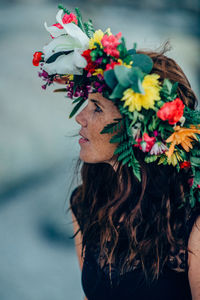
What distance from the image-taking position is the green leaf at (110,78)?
3.68 ft

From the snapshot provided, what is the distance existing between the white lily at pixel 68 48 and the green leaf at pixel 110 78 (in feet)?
0.45

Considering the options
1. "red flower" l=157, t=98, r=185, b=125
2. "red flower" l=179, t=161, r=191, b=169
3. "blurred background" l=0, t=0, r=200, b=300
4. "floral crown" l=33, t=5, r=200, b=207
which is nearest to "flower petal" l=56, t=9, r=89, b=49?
"floral crown" l=33, t=5, r=200, b=207

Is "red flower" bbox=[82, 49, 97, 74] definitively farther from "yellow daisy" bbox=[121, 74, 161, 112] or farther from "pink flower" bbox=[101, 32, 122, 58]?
"yellow daisy" bbox=[121, 74, 161, 112]

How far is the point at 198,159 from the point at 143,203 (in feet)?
1.04

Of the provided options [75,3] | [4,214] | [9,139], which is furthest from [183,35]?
[4,214]

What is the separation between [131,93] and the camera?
112cm

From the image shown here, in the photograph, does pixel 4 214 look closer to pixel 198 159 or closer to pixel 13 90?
pixel 13 90

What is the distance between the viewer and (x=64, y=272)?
9.59 feet

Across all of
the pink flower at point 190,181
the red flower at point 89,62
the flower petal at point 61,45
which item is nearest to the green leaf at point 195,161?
the pink flower at point 190,181

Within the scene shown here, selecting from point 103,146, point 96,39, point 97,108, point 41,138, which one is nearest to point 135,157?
point 103,146

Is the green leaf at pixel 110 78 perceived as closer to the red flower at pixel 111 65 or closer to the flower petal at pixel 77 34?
the red flower at pixel 111 65

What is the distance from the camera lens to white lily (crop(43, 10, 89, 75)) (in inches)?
48.6

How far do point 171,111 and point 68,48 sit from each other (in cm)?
46

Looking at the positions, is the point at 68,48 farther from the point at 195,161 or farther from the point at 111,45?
the point at 195,161
